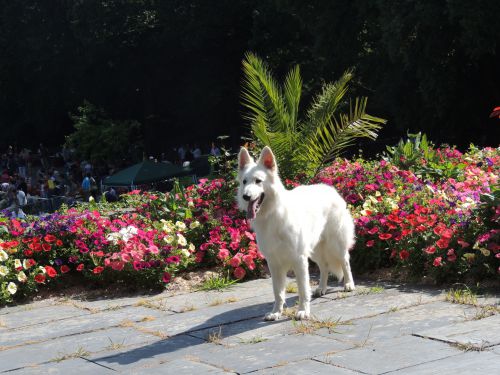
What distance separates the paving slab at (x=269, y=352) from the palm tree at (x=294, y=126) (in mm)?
5439

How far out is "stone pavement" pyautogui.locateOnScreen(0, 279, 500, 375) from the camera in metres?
5.42

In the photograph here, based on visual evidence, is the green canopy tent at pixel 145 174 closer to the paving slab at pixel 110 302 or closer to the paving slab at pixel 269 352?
the paving slab at pixel 110 302

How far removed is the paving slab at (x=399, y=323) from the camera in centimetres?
607

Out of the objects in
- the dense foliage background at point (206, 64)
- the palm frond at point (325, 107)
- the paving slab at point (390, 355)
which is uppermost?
the dense foliage background at point (206, 64)

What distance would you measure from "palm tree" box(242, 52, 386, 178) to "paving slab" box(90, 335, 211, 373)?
5.35 metres

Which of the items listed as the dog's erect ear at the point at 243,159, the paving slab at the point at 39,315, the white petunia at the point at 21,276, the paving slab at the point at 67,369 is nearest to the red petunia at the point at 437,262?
the dog's erect ear at the point at 243,159

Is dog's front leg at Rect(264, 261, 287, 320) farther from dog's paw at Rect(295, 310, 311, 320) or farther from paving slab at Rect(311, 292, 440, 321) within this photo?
paving slab at Rect(311, 292, 440, 321)

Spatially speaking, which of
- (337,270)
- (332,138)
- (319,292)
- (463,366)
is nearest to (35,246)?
(319,292)

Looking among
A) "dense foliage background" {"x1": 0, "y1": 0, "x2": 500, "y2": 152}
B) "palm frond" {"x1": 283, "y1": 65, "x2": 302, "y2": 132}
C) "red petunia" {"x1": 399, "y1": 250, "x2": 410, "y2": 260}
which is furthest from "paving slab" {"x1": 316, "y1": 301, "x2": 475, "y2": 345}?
"dense foliage background" {"x1": 0, "y1": 0, "x2": 500, "y2": 152}

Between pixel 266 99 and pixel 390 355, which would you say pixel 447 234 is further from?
pixel 266 99

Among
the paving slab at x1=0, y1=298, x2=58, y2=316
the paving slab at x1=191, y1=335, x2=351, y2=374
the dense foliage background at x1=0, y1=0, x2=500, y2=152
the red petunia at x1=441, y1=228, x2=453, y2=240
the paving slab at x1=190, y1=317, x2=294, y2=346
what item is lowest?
the paving slab at x1=0, y1=298, x2=58, y2=316

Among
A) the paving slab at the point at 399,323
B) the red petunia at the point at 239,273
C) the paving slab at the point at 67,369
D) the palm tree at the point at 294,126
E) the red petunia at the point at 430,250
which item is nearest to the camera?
the paving slab at the point at 67,369

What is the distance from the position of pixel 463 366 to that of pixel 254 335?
1890 millimetres

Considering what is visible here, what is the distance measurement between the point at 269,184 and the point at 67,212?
4.53 meters
